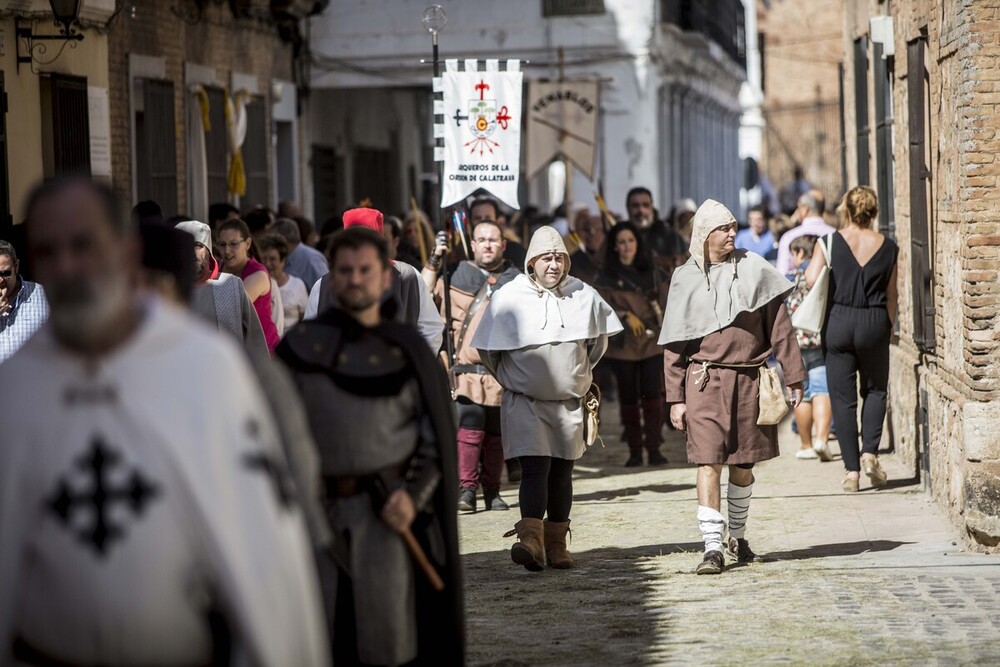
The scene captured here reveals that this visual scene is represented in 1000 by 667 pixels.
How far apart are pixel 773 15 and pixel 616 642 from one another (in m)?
43.1

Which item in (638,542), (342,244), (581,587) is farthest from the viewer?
(638,542)

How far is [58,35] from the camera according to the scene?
528 inches

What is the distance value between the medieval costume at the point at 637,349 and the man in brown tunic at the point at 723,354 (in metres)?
4.22

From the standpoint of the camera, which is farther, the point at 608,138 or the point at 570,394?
the point at 608,138

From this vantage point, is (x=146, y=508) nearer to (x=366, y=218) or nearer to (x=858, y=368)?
(x=366, y=218)

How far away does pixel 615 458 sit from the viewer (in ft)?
45.4

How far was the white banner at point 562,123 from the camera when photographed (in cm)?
2097

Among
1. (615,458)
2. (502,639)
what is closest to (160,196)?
(615,458)

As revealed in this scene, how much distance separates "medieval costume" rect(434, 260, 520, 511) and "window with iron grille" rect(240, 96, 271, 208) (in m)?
9.10

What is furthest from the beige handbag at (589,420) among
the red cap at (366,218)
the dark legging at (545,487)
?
the red cap at (366,218)

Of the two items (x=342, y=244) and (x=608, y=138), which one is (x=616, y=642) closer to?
(x=342, y=244)

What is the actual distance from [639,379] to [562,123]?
818 cm

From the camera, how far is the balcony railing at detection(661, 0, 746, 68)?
27.8 meters

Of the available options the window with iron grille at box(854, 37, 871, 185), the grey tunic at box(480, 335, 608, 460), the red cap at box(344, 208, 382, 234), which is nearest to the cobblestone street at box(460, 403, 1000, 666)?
the grey tunic at box(480, 335, 608, 460)
